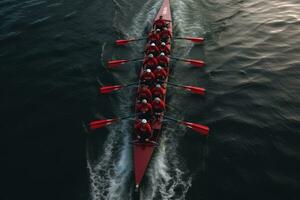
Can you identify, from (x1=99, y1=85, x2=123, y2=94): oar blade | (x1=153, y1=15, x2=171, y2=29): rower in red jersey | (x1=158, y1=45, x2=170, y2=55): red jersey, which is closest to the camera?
(x1=99, y1=85, x2=123, y2=94): oar blade

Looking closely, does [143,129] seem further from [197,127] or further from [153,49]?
[153,49]

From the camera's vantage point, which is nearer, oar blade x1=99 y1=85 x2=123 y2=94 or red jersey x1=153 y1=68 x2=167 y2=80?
oar blade x1=99 y1=85 x2=123 y2=94

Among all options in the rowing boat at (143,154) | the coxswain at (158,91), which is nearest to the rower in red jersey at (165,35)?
the coxswain at (158,91)

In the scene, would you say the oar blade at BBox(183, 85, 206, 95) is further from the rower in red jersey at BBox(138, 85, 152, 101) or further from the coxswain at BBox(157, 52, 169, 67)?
the rower in red jersey at BBox(138, 85, 152, 101)

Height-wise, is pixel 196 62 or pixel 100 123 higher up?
pixel 196 62

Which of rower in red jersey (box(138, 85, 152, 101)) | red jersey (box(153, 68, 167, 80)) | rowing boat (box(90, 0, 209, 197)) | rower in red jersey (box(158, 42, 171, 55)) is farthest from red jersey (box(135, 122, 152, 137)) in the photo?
rower in red jersey (box(158, 42, 171, 55))

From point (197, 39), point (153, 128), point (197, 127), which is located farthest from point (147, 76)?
point (197, 39)
